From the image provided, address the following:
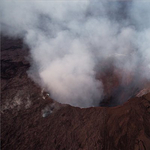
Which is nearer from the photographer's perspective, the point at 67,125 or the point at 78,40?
the point at 67,125

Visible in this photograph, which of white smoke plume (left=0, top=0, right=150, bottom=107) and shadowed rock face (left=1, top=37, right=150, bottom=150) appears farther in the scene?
white smoke plume (left=0, top=0, right=150, bottom=107)

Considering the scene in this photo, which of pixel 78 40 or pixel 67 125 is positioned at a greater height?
pixel 78 40

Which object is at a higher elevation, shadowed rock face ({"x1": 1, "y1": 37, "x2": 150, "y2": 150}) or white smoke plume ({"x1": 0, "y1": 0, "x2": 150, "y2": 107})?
white smoke plume ({"x1": 0, "y1": 0, "x2": 150, "y2": 107})

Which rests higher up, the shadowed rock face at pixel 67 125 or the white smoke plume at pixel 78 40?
the white smoke plume at pixel 78 40

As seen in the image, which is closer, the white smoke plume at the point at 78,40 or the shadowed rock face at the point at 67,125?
the shadowed rock face at the point at 67,125
